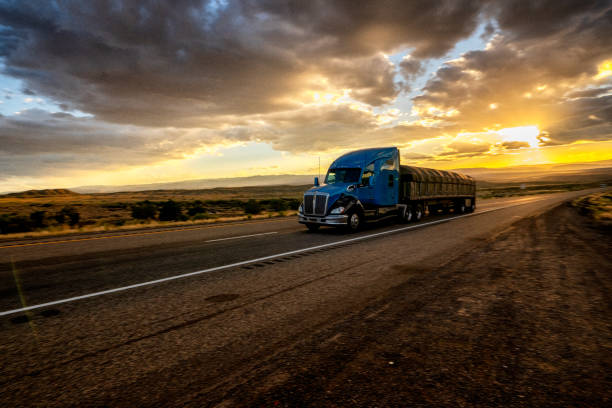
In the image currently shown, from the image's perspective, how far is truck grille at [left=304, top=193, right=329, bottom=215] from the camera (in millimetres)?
12148

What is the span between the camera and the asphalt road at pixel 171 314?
2396mm

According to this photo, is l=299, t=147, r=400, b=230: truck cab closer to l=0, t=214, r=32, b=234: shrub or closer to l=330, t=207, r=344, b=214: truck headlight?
l=330, t=207, r=344, b=214: truck headlight

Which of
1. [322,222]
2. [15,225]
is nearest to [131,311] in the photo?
[322,222]

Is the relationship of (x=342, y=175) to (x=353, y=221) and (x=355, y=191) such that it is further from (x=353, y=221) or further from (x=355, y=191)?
(x=353, y=221)

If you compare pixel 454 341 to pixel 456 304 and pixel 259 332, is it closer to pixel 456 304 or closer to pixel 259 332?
pixel 456 304

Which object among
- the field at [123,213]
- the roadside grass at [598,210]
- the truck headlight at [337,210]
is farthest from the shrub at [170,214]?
the roadside grass at [598,210]

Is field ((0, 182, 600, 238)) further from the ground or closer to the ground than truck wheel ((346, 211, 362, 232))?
closer to the ground

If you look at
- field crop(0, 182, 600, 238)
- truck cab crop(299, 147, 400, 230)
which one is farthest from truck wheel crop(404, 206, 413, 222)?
field crop(0, 182, 600, 238)

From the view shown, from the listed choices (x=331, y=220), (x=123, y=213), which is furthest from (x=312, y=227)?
(x=123, y=213)

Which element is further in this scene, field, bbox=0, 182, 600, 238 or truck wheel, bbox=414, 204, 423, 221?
field, bbox=0, 182, 600, 238

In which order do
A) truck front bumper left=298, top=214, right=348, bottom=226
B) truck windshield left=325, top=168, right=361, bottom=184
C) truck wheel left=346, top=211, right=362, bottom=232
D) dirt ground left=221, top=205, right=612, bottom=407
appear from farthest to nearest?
truck windshield left=325, top=168, right=361, bottom=184 < truck wheel left=346, top=211, right=362, bottom=232 < truck front bumper left=298, top=214, right=348, bottom=226 < dirt ground left=221, top=205, right=612, bottom=407

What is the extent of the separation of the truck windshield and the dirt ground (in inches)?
339

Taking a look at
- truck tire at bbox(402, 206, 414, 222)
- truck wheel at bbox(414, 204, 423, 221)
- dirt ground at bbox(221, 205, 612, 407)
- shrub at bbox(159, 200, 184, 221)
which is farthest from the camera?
shrub at bbox(159, 200, 184, 221)

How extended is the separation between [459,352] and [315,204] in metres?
9.65
